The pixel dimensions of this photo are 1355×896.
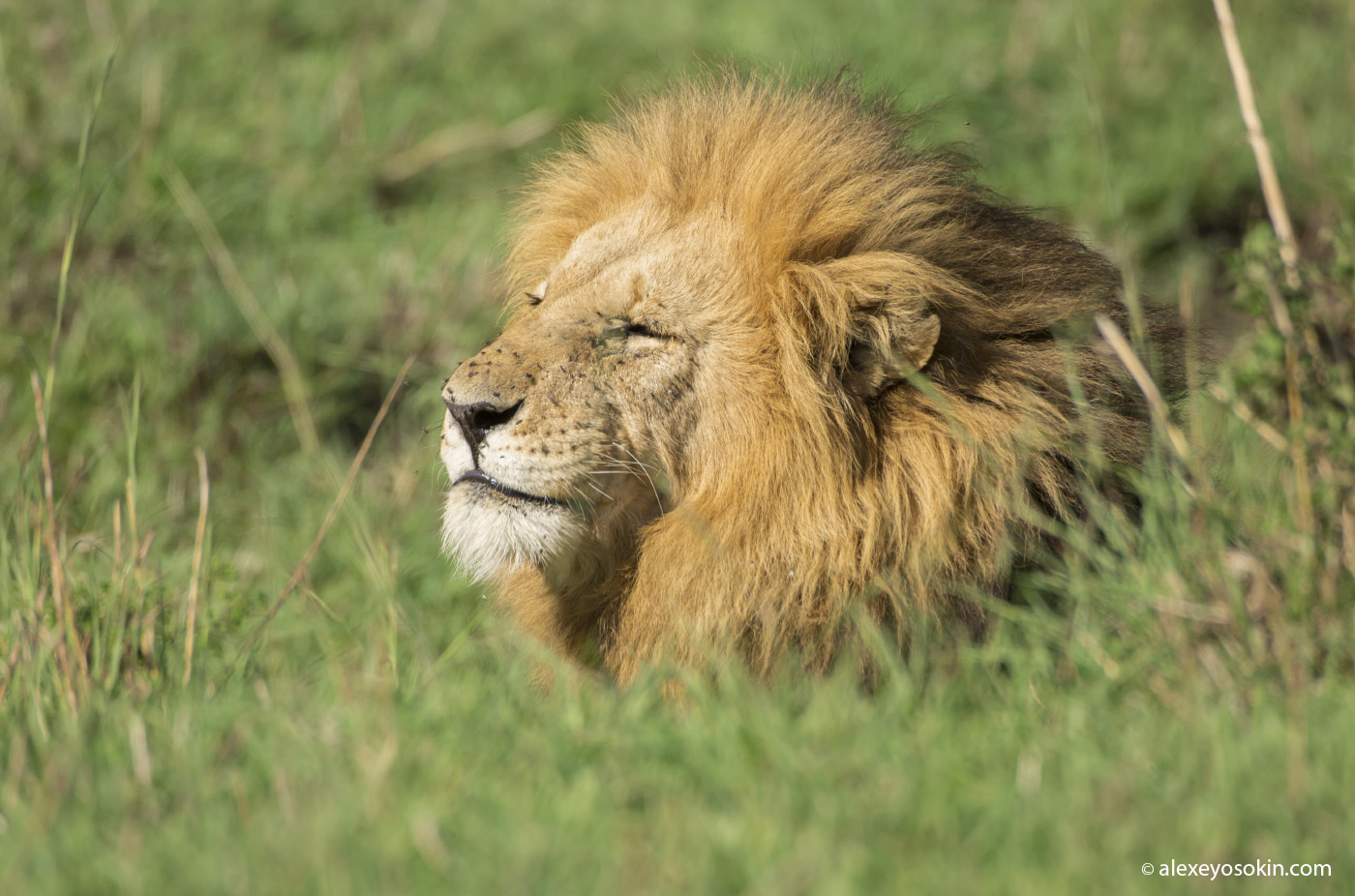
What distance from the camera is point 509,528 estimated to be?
276cm

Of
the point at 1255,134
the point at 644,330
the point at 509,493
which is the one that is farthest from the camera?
the point at 644,330

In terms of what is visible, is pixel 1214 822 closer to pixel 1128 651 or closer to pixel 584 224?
pixel 1128 651

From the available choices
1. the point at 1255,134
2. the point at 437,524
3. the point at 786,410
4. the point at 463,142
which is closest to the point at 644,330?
the point at 786,410

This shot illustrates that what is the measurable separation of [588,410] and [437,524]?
5.94 ft

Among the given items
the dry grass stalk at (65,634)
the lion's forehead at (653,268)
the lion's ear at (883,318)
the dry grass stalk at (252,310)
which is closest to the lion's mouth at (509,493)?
the lion's forehead at (653,268)

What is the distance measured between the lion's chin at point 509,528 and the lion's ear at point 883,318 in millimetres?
674

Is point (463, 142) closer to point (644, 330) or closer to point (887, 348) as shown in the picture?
point (644, 330)

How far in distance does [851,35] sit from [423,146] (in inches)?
83.4

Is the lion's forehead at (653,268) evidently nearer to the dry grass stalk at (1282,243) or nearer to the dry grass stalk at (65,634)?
the dry grass stalk at (1282,243)

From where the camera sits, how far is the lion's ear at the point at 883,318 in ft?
8.86

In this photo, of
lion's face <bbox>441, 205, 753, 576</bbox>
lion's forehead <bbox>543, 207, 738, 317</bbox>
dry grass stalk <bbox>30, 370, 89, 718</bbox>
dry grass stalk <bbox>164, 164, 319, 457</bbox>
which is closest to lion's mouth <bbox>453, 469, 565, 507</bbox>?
lion's face <bbox>441, 205, 753, 576</bbox>

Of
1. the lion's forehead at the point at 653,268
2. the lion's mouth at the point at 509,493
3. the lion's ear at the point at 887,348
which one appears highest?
the lion's forehead at the point at 653,268

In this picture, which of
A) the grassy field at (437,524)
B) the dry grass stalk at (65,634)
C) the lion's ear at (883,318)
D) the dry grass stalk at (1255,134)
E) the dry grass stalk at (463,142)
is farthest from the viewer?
the dry grass stalk at (463,142)

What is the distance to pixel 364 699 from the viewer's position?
217 cm
